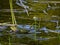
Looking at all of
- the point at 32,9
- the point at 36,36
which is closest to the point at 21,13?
the point at 32,9

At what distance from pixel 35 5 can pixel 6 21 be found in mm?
234

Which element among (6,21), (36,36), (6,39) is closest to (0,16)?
(6,21)

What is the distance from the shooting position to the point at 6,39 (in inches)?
69.0

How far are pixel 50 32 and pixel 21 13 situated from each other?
0.25 metres

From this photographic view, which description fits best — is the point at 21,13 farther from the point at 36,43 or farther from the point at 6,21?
the point at 36,43

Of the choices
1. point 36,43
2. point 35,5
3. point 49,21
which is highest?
point 35,5

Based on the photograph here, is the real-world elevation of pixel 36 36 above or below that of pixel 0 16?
below

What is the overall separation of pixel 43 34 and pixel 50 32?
0.17 feet

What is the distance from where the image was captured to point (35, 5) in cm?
182

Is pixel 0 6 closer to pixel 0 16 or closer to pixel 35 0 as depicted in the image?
pixel 0 16

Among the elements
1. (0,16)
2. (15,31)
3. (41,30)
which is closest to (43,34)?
(41,30)

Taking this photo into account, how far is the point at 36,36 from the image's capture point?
1.77 meters

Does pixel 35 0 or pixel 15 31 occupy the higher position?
pixel 35 0

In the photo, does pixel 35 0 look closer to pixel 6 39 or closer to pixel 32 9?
pixel 32 9
